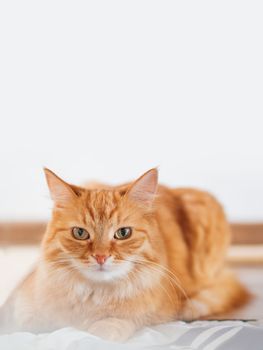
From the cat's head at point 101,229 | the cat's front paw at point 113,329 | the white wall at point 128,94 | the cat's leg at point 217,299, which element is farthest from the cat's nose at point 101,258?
the white wall at point 128,94

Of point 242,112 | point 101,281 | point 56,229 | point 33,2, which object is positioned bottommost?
point 101,281

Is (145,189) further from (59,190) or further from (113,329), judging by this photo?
(113,329)

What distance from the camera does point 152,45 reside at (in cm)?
189

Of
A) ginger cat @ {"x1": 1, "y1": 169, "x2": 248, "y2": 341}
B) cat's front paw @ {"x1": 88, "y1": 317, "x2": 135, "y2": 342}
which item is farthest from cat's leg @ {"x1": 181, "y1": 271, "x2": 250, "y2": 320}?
cat's front paw @ {"x1": 88, "y1": 317, "x2": 135, "y2": 342}

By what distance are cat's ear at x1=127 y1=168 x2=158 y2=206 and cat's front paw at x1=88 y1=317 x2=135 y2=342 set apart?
0.30 metres

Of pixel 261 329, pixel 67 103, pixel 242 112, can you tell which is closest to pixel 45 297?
pixel 261 329

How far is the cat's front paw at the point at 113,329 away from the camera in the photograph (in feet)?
4.35

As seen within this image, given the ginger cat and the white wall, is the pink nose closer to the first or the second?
the ginger cat

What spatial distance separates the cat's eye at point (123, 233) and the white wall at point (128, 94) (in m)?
0.55

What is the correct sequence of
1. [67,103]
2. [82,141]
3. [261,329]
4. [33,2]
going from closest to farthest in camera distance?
[261,329] → [33,2] → [67,103] → [82,141]

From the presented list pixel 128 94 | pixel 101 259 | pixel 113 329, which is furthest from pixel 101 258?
pixel 128 94

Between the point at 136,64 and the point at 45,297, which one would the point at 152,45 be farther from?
the point at 45,297

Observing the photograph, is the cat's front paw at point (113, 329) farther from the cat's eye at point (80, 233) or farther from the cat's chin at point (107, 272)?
the cat's eye at point (80, 233)

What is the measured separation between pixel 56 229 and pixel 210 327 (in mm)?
458
